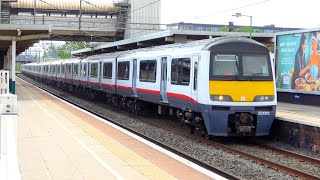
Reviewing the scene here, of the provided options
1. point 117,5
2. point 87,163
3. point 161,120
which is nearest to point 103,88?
point 161,120

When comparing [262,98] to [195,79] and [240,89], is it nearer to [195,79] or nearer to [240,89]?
[240,89]

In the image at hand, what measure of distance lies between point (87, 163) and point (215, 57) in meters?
5.02

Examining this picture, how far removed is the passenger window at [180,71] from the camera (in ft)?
42.2

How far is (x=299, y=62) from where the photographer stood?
1853 cm

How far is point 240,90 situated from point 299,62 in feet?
24.7

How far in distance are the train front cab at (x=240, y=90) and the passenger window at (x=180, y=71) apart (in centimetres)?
117

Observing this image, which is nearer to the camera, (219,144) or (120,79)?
(219,144)

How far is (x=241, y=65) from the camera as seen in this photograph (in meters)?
12.1

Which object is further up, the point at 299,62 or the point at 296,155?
the point at 299,62

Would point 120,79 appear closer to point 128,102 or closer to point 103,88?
point 128,102

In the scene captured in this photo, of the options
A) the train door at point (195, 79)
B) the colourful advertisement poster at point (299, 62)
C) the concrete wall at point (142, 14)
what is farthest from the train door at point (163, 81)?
the concrete wall at point (142, 14)

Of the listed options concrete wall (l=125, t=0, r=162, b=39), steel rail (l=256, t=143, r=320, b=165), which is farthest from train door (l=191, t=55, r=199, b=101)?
concrete wall (l=125, t=0, r=162, b=39)

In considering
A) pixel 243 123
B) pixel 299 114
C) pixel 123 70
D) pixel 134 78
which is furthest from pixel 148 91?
pixel 243 123

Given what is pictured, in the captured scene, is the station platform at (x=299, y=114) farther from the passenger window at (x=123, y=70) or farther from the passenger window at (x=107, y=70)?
the passenger window at (x=107, y=70)
